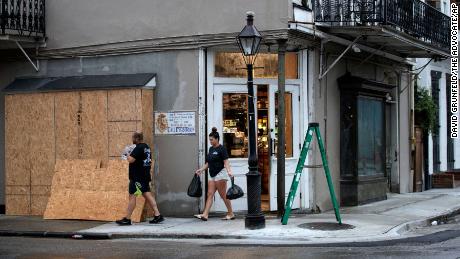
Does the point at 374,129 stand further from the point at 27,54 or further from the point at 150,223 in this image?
the point at 27,54

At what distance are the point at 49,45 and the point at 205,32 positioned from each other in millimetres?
4195

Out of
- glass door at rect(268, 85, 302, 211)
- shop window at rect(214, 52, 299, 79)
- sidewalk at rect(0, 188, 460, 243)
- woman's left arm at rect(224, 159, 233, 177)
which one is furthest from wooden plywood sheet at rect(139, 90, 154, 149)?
glass door at rect(268, 85, 302, 211)

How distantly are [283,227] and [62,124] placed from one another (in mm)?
5814

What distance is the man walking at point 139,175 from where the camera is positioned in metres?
13.6

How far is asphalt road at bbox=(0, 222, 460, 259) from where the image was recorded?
9.96 meters

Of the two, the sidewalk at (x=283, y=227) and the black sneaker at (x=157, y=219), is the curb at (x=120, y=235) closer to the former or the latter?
the sidewalk at (x=283, y=227)

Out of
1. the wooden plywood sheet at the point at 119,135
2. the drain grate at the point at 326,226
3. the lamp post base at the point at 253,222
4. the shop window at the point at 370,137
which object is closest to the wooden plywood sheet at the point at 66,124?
the wooden plywood sheet at the point at 119,135


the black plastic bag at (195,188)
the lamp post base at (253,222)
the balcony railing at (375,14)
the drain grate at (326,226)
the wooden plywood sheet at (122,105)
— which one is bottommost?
the drain grate at (326,226)

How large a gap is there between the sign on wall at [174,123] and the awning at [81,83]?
2.34ft

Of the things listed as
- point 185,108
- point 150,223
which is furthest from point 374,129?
point 150,223

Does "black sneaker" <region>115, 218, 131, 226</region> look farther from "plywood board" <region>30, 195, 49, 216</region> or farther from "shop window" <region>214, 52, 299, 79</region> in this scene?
"shop window" <region>214, 52, 299, 79</region>

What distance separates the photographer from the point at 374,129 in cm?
1778

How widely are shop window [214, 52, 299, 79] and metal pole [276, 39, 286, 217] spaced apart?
0.85 meters

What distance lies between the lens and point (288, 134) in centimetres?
1509
